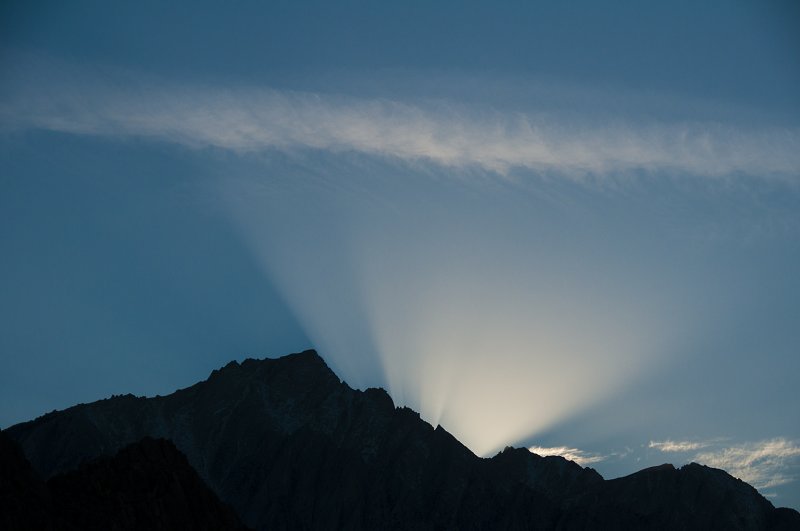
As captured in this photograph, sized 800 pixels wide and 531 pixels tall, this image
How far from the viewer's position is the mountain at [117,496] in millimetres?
88375

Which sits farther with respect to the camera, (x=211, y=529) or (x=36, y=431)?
(x=36, y=431)

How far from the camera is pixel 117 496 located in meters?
101

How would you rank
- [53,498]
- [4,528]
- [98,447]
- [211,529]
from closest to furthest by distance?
[4,528] → [53,498] → [211,529] → [98,447]

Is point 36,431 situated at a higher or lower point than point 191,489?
higher

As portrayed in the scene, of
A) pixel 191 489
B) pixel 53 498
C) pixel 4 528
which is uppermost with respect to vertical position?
pixel 191 489

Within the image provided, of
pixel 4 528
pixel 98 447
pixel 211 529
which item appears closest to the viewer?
pixel 4 528

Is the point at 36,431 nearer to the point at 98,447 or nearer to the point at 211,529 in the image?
the point at 98,447

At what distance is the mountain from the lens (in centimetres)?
8838

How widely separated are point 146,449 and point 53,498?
16.1 metres

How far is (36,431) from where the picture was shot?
196m

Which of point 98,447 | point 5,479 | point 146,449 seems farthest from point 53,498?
point 98,447

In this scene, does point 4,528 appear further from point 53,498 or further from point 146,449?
point 146,449

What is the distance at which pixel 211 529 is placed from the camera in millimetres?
104188

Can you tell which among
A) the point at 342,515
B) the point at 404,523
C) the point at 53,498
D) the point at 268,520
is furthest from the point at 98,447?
the point at 53,498
